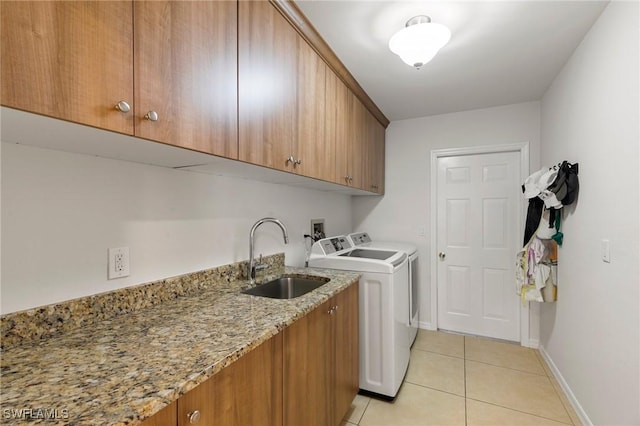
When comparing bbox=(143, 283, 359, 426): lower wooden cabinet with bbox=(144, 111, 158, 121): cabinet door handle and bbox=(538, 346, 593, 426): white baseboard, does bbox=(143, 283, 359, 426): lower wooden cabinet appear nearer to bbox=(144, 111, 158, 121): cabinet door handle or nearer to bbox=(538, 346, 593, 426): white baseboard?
bbox=(144, 111, 158, 121): cabinet door handle

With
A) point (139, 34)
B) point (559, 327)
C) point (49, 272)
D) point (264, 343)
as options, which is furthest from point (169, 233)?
point (559, 327)

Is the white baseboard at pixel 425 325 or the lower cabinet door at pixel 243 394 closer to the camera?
the lower cabinet door at pixel 243 394

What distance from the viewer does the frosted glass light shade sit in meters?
1.39

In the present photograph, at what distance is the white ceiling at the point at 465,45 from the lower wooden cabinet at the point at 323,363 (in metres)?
1.48

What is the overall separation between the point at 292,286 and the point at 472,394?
1471 mm

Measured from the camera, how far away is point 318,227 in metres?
2.59

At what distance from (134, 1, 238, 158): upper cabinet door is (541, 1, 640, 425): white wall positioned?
1699 mm

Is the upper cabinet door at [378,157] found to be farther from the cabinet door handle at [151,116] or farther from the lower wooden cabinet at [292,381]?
the cabinet door handle at [151,116]

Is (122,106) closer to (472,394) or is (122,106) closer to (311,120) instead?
(311,120)

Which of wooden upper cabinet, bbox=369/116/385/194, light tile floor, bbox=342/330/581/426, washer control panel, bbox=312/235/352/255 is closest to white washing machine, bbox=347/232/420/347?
washer control panel, bbox=312/235/352/255

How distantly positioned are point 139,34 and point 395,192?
9.11ft

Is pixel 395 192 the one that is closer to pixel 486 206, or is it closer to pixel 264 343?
pixel 486 206

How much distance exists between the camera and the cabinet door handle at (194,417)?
2.33 ft

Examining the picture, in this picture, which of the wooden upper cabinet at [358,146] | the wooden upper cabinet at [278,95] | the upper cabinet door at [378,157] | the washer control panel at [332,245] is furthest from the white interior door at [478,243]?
the wooden upper cabinet at [278,95]
